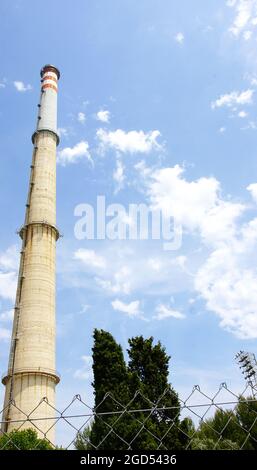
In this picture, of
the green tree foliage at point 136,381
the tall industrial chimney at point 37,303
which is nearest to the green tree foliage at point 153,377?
the green tree foliage at point 136,381

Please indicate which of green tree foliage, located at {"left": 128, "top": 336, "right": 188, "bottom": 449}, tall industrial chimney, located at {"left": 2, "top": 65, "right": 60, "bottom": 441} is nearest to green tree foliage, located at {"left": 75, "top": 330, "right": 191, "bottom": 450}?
green tree foliage, located at {"left": 128, "top": 336, "right": 188, "bottom": 449}

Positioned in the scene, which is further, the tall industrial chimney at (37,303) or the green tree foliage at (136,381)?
the tall industrial chimney at (37,303)

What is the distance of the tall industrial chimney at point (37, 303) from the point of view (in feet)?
78.3

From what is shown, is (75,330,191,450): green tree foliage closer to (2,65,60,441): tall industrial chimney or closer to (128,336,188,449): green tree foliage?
(128,336,188,449): green tree foliage

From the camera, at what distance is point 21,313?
26047 mm

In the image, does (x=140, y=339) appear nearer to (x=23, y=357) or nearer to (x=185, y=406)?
(x=23, y=357)

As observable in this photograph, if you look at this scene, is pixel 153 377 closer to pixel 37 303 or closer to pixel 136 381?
pixel 136 381

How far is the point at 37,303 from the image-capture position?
85.7ft

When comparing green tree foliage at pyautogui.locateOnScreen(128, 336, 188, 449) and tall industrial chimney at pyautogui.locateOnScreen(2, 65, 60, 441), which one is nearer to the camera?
green tree foliage at pyautogui.locateOnScreen(128, 336, 188, 449)

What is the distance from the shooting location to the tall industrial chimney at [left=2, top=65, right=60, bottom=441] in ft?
78.3

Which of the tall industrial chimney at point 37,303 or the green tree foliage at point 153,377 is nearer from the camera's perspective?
the green tree foliage at point 153,377

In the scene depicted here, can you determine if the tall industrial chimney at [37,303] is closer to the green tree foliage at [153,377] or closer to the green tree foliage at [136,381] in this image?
the green tree foliage at [136,381]
